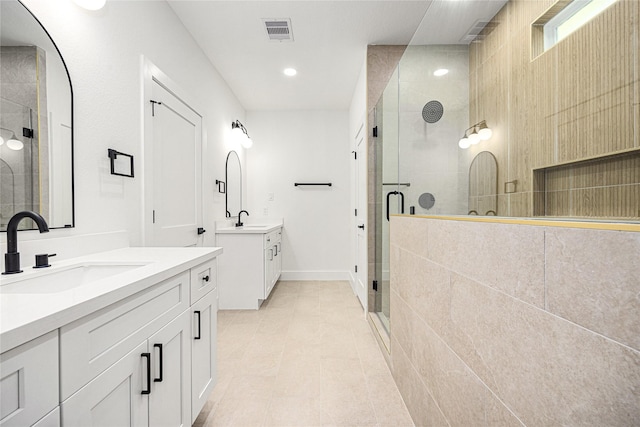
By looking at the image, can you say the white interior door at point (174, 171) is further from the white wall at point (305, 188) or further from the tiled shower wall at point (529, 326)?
the white wall at point (305, 188)

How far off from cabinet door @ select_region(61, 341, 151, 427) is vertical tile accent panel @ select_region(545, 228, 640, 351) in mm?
1070

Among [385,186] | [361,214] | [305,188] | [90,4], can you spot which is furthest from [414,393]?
[305,188]

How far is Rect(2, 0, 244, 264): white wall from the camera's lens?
136cm

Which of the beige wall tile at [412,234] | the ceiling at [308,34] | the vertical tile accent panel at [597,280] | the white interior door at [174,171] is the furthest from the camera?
the ceiling at [308,34]

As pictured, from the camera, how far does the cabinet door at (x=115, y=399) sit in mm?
689

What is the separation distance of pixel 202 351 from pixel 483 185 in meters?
1.40

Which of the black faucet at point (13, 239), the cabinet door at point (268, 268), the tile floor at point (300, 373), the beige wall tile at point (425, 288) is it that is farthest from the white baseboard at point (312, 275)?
the black faucet at point (13, 239)

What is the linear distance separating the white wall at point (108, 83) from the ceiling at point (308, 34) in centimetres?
40

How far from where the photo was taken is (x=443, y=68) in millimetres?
1342

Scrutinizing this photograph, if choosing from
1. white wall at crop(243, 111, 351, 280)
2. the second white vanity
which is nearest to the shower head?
the second white vanity

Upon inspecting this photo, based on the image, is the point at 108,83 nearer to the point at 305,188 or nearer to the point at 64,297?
the point at 64,297

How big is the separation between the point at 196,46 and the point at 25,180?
84.9 inches

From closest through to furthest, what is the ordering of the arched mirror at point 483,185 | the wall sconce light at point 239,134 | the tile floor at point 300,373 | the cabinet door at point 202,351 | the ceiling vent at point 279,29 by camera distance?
the arched mirror at point 483,185, the cabinet door at point 202,351, the tile floor at point 300,373, the ceiling vent at point 279,29, the wall sconce light at point 239,134

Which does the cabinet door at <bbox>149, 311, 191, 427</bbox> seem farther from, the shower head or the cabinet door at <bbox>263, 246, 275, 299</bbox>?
the cabinet door at <bbox>263, 246, 275, 299</bbox>
